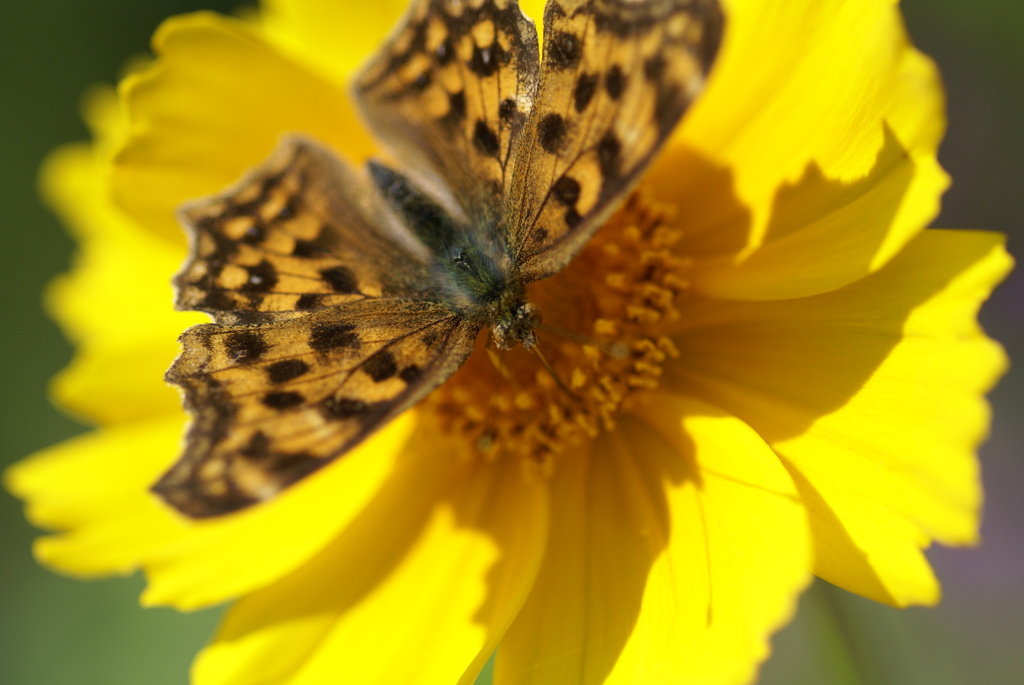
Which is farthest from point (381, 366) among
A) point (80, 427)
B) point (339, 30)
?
point (80, 427)

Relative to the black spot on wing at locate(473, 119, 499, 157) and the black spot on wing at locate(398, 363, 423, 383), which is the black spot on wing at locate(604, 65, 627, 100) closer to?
the black spot on wing at locate(473, 119, 499, 157)

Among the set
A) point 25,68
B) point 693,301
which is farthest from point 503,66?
point 25,68

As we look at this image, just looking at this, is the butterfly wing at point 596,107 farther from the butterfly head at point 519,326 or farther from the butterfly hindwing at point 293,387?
the butterfly hindwing at point 293,387

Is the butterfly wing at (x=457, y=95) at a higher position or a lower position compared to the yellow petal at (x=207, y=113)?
lower

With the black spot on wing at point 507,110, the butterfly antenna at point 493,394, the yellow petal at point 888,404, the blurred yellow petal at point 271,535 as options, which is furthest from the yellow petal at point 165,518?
the yellow petal at point 888,404

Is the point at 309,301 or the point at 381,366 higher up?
the point at 309,301

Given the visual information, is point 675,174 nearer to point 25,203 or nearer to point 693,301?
point 693,301

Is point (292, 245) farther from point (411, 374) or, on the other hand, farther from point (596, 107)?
point (596, 107)
